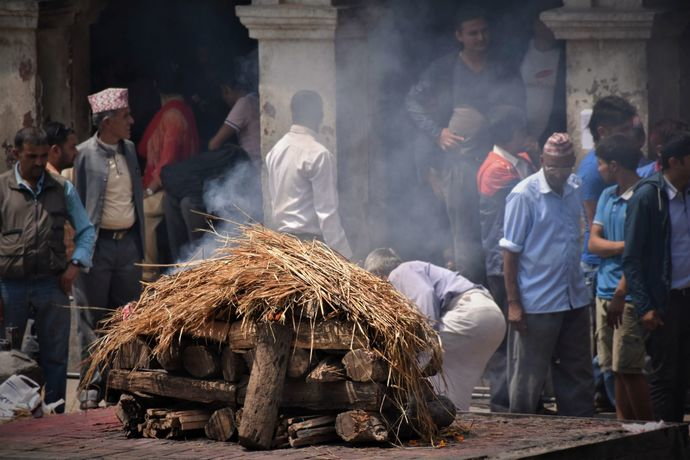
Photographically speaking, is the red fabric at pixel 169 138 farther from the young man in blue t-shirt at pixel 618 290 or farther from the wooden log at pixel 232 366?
the wooden log at pixel 232 366

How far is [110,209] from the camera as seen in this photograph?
1058 centimetres

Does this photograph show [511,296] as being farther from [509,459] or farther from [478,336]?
[509,459]

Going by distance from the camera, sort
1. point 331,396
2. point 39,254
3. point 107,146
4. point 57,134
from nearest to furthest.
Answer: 1. point 331,396
2. point 39,254
3. point 107,146
4. point 57,134

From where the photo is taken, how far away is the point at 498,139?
1106 centimetres

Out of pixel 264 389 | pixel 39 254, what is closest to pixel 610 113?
pixel 39 254

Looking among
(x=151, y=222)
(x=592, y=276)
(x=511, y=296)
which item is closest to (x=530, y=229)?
(x=511, y=296)

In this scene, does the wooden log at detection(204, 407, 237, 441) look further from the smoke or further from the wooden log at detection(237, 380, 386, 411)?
the smoke

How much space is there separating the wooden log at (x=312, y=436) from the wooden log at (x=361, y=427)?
97 mm

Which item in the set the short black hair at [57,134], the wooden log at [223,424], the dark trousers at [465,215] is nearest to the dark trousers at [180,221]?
the short black hair at [57,134]

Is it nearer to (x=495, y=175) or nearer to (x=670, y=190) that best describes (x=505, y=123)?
(x=495, y=175)

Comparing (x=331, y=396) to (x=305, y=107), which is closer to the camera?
(x=331, y=396)

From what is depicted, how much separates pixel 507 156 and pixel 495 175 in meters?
0.21

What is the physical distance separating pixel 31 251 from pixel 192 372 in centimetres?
305

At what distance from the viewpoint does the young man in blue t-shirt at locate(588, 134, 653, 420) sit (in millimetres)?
8969
